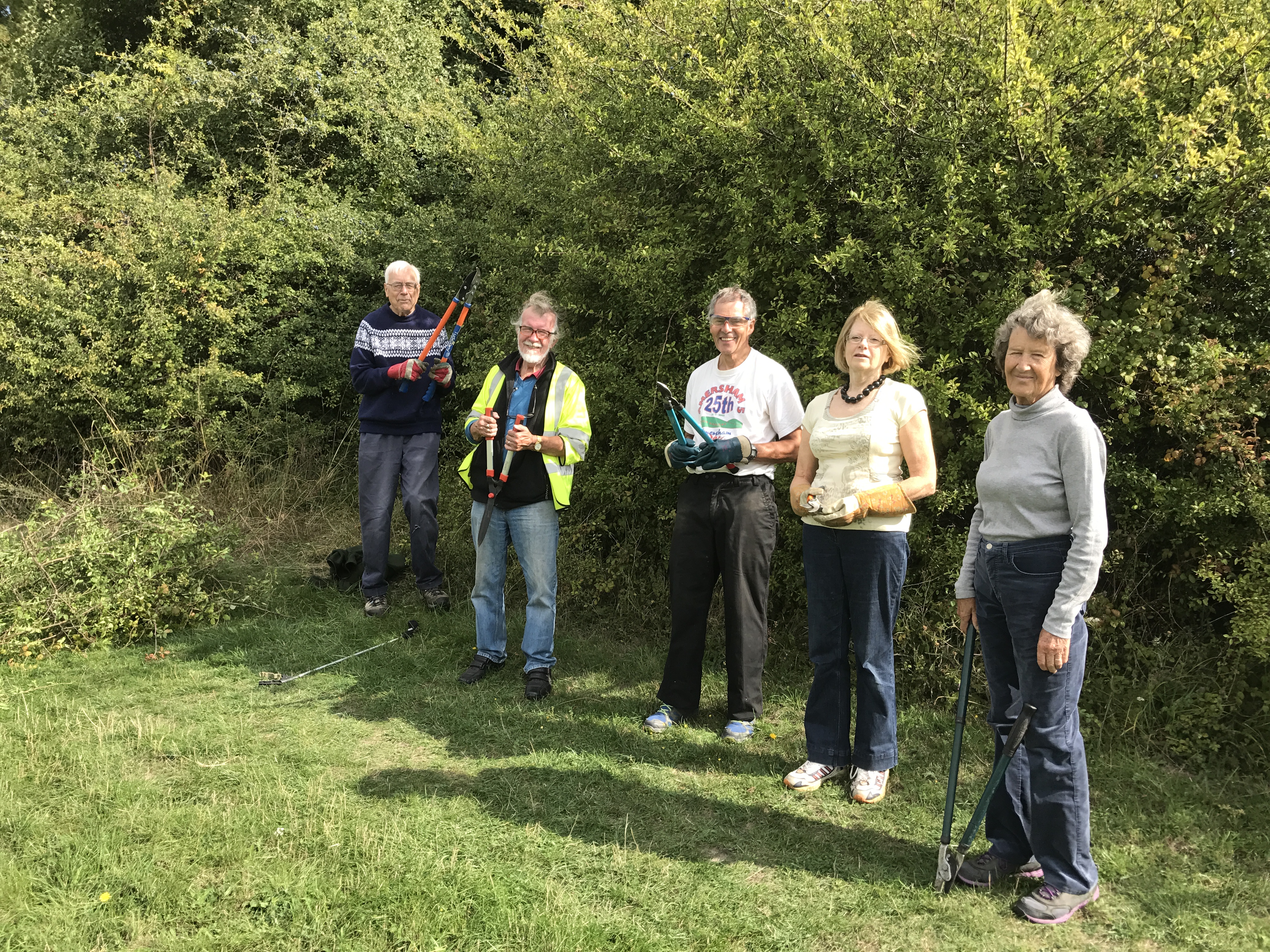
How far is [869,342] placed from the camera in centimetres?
360

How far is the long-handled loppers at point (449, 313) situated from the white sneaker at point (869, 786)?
3.32 meters

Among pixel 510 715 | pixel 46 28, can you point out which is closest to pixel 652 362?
pixel 510 715

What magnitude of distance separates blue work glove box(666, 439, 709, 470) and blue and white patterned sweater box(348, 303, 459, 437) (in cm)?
237

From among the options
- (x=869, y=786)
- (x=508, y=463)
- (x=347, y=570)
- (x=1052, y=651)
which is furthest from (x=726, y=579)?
(x=347, y=570)

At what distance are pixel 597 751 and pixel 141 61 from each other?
1155 cm

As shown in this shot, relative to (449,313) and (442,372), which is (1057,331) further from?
(442,372)

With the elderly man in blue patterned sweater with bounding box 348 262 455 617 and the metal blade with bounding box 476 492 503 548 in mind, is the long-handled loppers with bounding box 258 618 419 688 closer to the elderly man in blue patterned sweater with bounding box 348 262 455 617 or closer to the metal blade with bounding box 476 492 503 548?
the elderly man in blue patterned sweater with bounding box 348 262 455 617

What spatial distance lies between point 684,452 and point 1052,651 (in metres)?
1.82

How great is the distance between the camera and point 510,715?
15.0 ft

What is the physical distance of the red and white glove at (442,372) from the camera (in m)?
5.75

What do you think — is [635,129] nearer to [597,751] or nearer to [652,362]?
[652,362]

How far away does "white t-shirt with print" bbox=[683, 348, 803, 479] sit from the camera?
4184 mm

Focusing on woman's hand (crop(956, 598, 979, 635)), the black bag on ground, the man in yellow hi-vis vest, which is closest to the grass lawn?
the man in yellow hi-vis vest

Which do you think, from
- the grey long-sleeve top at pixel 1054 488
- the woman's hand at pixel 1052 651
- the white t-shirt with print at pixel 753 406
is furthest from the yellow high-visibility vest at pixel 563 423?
the woman's hand at pixel 1052 651
